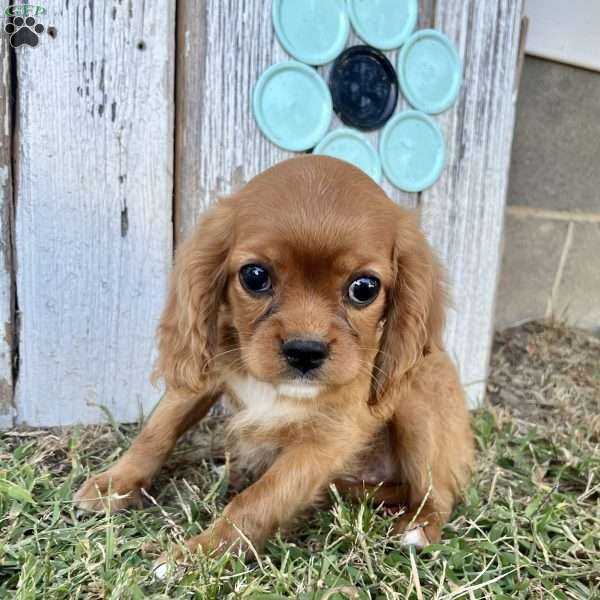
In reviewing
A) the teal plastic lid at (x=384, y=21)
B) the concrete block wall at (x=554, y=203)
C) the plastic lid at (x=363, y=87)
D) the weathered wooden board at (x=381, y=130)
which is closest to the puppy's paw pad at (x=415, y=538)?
the weathered wooden board at (x=381, y=130)

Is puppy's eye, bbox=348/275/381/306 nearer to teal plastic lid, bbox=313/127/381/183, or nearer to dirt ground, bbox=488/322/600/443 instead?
teal plastic lid, bbox=313/127/381/183

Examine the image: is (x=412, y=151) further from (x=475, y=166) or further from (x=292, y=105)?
(x=292, y=105)

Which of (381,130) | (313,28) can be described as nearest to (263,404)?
(381,130)

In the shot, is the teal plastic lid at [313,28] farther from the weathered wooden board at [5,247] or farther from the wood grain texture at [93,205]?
the weathered wooden board at [5,247]

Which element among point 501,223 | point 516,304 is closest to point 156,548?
point 501,223

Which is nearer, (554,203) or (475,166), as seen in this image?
(475,166)

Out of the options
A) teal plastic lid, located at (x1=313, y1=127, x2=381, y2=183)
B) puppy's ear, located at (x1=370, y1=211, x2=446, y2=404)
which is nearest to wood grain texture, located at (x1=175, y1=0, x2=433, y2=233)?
teal plastic lid, located at (x1=313, y1=127, x2=381, y2=183)
